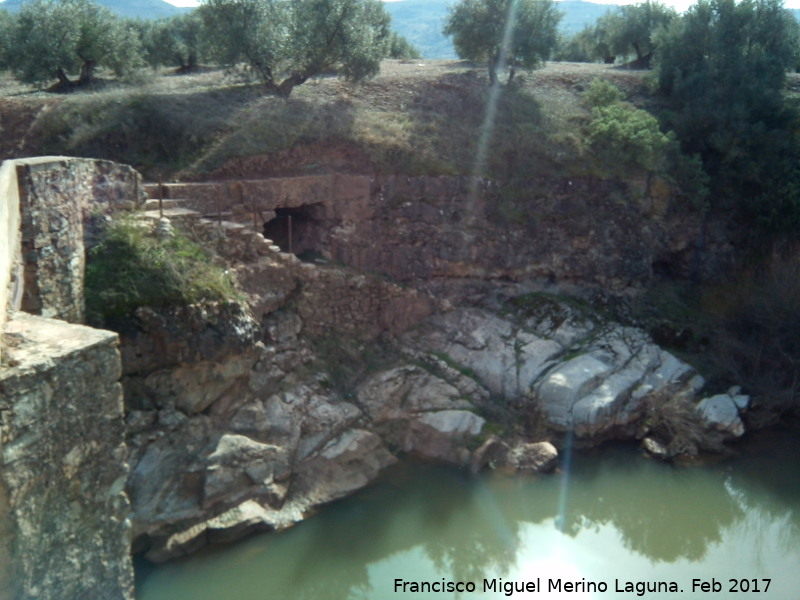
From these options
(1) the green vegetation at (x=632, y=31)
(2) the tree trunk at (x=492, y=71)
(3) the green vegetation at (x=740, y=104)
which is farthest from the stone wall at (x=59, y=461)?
(1) the green vegetation at (x=632, y=31)

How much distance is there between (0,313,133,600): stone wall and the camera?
4465 mm

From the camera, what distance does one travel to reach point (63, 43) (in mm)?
17859

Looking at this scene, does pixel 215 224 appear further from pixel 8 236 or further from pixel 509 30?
pixel 509 30

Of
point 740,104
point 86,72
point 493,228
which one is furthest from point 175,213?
point 740,104

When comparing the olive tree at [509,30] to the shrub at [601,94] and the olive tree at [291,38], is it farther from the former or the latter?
A: the olive tree at [291,38]

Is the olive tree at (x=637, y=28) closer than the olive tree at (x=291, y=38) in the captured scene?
No

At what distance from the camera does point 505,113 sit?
17469mm

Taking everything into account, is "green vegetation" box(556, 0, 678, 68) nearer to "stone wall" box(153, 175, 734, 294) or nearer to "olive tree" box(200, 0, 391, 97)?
"olive tree" box(200, 0, 391, 97)

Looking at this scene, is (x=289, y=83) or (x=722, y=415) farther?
(x=289, y=83)

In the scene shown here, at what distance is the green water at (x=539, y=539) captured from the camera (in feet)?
31.3

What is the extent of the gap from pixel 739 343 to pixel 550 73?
949 centimetres

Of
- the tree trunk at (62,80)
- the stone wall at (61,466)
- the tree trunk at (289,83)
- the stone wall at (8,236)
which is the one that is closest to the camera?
the stone wall at (61,466)

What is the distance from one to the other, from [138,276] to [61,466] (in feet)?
18.7

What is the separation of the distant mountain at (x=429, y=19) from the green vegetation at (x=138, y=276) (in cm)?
8350
